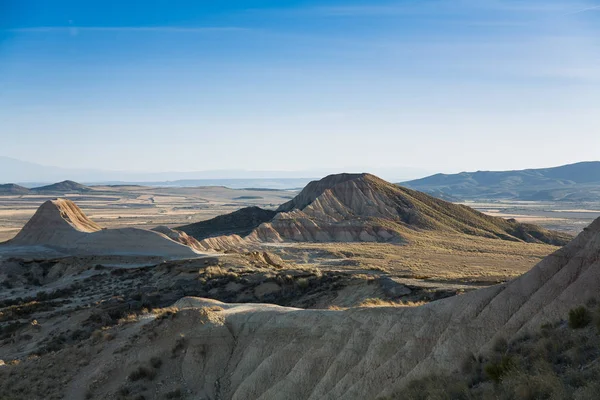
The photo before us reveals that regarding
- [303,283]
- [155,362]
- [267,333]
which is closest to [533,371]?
[267,333]

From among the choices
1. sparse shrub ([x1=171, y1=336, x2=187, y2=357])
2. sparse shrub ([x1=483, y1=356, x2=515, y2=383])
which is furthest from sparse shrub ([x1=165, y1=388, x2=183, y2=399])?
sparse shrub ([x1=483, y1=356, x2=515, y2=383])

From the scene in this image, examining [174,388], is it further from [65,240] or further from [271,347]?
[65,240]

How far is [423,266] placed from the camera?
57.2 m

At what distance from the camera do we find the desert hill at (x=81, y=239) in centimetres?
5575

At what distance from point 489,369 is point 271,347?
8.27m

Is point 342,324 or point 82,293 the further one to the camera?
point 82,293

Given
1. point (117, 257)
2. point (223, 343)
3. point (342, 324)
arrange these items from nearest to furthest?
point (342, 324), point (223, 343), point (117, 257)

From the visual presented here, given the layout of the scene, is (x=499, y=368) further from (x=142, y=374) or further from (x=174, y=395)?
(x=142, y=374)

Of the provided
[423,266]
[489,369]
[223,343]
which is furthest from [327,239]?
[489,369]

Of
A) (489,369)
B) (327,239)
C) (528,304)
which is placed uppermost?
(528,304)

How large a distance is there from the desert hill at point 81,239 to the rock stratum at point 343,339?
115 feet

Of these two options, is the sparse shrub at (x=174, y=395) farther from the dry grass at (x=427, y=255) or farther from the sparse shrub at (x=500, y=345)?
the dry grass at (x=427, y=255)

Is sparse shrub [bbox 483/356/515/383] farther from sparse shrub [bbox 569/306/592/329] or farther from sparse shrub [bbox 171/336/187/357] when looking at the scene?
sparse shrub [bbox 171/336/187/357]

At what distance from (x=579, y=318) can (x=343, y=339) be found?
23.1 ft
